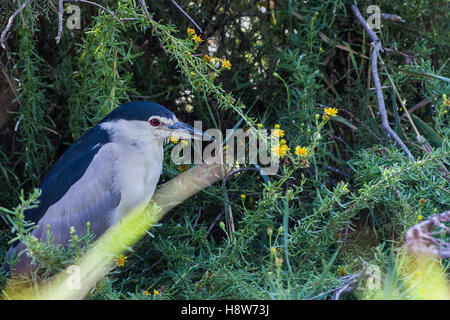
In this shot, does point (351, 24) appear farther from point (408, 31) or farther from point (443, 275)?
point (443, 275)

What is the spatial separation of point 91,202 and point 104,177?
0.43 feet

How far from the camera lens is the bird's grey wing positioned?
259 cm

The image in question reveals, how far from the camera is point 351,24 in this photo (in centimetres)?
323

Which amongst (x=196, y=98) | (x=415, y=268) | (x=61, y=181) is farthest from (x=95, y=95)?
(x=415, y=268)

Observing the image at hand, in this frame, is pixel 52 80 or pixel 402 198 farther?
pixel 52 80

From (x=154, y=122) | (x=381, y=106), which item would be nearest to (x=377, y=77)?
(x=381, y=106)

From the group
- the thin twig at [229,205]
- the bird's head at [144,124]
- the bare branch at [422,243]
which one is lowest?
the thin twig at [229,205]

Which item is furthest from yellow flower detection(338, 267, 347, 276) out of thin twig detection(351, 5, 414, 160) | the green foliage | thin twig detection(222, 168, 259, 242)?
thin twig detection(351, 5, 414, 160)

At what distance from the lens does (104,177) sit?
2.62 meters

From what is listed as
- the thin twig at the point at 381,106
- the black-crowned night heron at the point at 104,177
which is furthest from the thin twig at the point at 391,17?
the black-crowned night heron at the point at 104,177

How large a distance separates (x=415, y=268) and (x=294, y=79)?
47.9 inches

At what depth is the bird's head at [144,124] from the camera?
2619mm

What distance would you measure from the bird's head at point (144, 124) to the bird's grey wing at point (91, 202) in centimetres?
11

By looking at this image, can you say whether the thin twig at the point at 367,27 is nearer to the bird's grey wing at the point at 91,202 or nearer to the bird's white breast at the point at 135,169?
the bird's white breast at the point at 135,169
